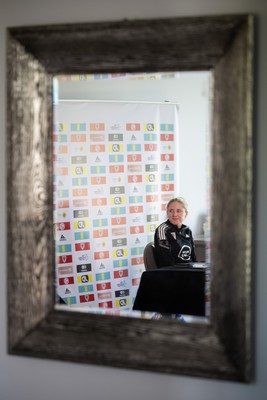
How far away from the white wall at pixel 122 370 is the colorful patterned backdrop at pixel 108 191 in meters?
0.23

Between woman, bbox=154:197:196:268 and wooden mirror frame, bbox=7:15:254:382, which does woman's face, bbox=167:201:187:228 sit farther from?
wooden mirror frame, bbox=7:15:254:382

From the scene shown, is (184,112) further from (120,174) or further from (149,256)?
(149,256)

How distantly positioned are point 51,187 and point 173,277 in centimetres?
78

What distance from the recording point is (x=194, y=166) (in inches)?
116

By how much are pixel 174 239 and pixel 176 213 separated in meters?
0.25

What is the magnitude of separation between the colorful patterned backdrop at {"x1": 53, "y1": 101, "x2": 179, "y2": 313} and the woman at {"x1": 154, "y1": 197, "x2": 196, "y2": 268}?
0.51ft

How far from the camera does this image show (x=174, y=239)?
10.7 feet

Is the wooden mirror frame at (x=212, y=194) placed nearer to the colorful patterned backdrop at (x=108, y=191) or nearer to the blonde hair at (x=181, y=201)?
the colorful patterned backdrop at (x=108, y=191)

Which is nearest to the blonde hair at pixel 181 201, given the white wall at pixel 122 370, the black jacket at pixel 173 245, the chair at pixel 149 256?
the black jacket at pixel 173 245

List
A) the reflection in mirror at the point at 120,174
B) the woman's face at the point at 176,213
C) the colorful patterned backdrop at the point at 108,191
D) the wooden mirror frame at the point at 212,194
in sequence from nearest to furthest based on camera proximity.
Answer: the wooden mirror frame at the point at 212,194, the reflection in mirror at the point at 120,174, the colorful patterned backdrop at the point at 108,191, the woman's face at the point at 176,213

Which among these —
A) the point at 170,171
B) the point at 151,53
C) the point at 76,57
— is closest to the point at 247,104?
the point at 151,53

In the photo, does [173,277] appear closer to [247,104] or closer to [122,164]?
[247,104]

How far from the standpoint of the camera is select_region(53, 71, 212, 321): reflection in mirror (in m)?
1.89

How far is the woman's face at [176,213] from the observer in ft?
11.0
